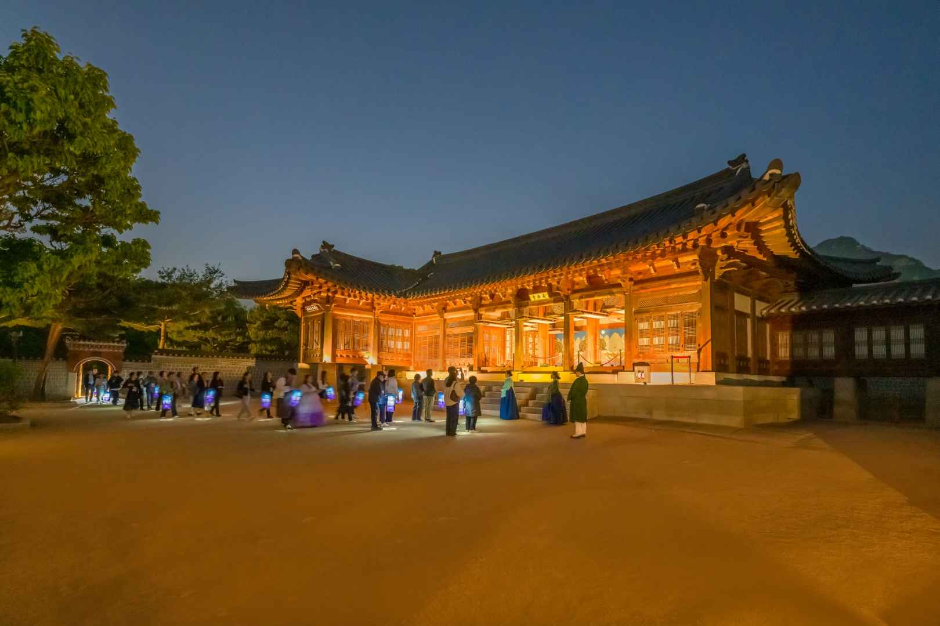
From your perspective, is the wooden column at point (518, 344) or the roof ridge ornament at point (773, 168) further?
the wooden column at point (518, 344)

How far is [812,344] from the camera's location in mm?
17922

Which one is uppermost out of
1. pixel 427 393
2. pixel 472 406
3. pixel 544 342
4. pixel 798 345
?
pixel 544 342

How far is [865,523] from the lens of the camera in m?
5.45

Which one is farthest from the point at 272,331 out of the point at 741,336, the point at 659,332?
the point at 741,336

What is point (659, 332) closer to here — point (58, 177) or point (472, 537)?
point (472, 537)

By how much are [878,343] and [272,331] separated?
31.1 metres

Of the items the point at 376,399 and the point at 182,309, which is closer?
the point at 376,399

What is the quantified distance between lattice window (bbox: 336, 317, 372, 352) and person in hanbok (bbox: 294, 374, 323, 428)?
29.9 ft

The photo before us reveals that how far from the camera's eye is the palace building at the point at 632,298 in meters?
15.1

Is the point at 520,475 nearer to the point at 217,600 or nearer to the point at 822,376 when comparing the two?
the point at 217,600

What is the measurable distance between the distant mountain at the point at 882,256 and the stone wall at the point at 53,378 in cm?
8909

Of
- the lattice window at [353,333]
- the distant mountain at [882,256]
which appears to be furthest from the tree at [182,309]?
the distant mountain at [882,256]

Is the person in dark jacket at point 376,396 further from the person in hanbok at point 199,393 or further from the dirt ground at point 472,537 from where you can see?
the person in hanbok at point 199,393

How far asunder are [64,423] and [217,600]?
1538 cm
